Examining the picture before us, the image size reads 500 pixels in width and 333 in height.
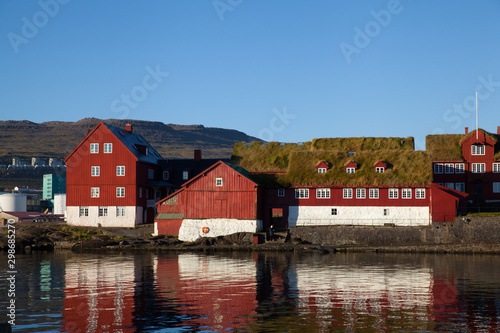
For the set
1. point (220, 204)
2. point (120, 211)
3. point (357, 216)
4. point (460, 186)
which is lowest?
point (357, 216)

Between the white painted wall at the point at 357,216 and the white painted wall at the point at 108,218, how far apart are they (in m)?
19.9

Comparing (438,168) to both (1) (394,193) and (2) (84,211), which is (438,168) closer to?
(1) (394,193)

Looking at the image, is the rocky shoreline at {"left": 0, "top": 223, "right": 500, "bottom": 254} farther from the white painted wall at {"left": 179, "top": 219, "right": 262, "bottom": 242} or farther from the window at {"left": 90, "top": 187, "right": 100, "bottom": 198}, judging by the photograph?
the window at {"left": 90, "top": 187, "right": 100, "bottom": 198}

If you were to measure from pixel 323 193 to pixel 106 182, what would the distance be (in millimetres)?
27805

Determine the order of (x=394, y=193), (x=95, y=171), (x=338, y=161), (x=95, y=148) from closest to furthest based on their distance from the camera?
(x=394, y=193), (x=338, y=161), (x=95, y=171), (x=95, y=148)

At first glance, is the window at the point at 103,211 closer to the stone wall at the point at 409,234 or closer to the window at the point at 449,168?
the stone wall at the point at 409,234

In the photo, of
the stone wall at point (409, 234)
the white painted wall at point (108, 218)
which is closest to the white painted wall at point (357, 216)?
the stone wall at point (409, 234)

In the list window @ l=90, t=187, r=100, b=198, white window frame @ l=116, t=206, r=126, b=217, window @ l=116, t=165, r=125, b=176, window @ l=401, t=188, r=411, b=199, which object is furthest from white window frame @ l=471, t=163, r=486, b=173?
window @ l=90, t=187, r=100, b=198

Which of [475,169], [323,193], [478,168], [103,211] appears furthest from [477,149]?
[103,211]

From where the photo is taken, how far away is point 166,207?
68000 mm

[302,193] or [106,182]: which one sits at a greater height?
[106,182]

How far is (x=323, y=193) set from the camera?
A: 66000 millimetres

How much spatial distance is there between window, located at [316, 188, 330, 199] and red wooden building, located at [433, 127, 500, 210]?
1807cm

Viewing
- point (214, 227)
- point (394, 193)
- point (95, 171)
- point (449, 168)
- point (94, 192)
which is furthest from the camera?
point (449, 168)
